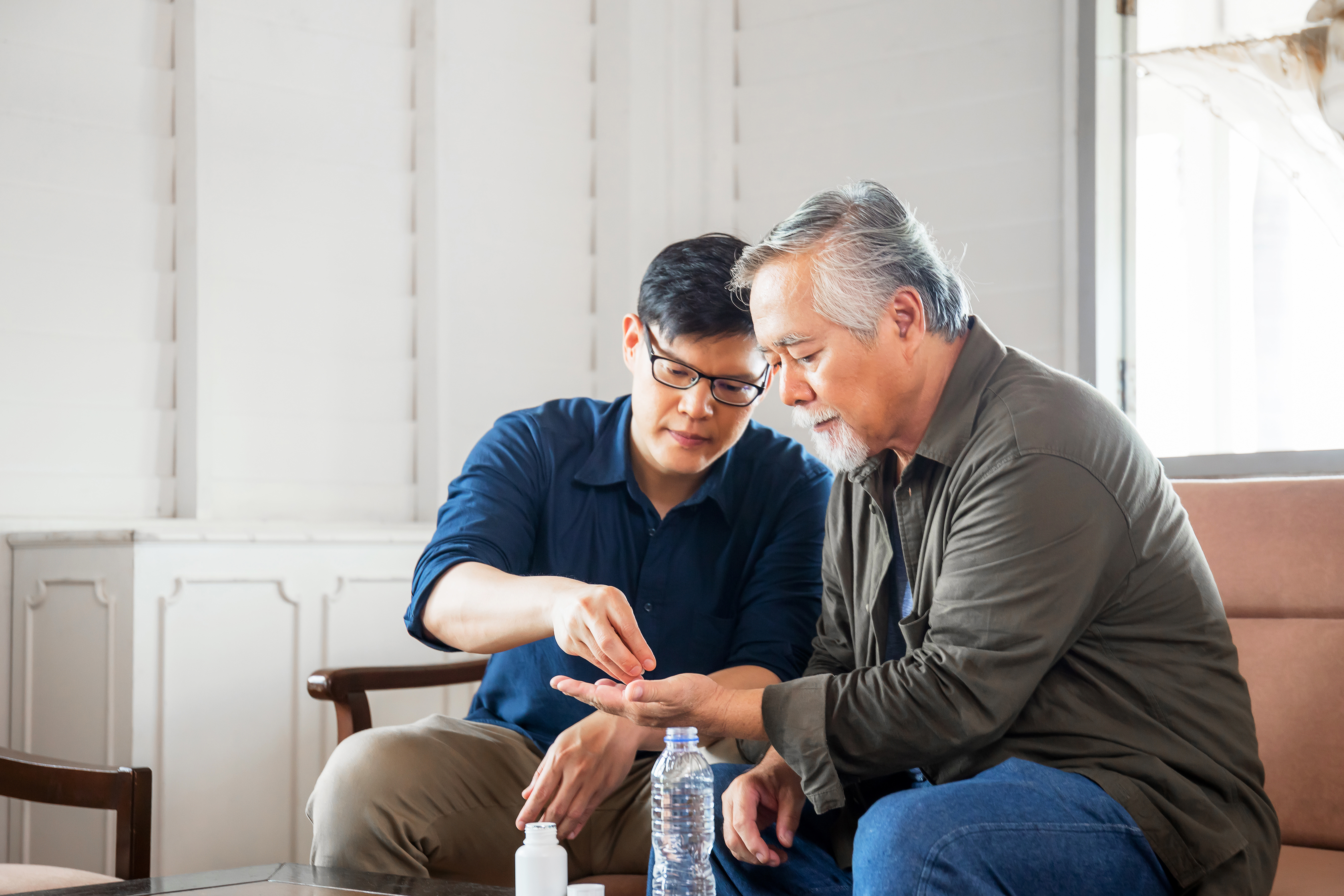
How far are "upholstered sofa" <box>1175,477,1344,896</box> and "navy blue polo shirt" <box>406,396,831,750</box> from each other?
26.3 inches

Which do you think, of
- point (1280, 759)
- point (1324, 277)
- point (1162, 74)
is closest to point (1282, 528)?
point (1280, 759)

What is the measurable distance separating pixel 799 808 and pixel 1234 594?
882 millimetres

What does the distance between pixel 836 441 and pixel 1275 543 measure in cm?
85

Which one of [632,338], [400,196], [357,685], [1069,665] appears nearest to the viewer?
[1069,665]

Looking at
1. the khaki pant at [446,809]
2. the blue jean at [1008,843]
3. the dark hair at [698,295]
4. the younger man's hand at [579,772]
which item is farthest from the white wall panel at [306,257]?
the blue jean at [1008,843]

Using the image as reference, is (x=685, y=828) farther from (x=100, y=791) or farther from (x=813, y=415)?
(x=100, y=791)

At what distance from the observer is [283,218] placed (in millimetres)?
2938

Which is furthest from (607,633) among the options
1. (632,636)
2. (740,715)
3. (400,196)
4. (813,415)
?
(400,196)

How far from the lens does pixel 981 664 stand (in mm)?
1300

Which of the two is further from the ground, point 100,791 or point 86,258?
point 86,258

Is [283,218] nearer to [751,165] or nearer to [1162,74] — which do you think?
[751,165]

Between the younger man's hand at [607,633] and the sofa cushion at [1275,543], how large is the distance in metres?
1.00

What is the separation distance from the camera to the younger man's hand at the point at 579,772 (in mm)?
1620

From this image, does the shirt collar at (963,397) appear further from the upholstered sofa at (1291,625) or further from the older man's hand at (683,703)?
the upholstered sofa at (1291,625)
